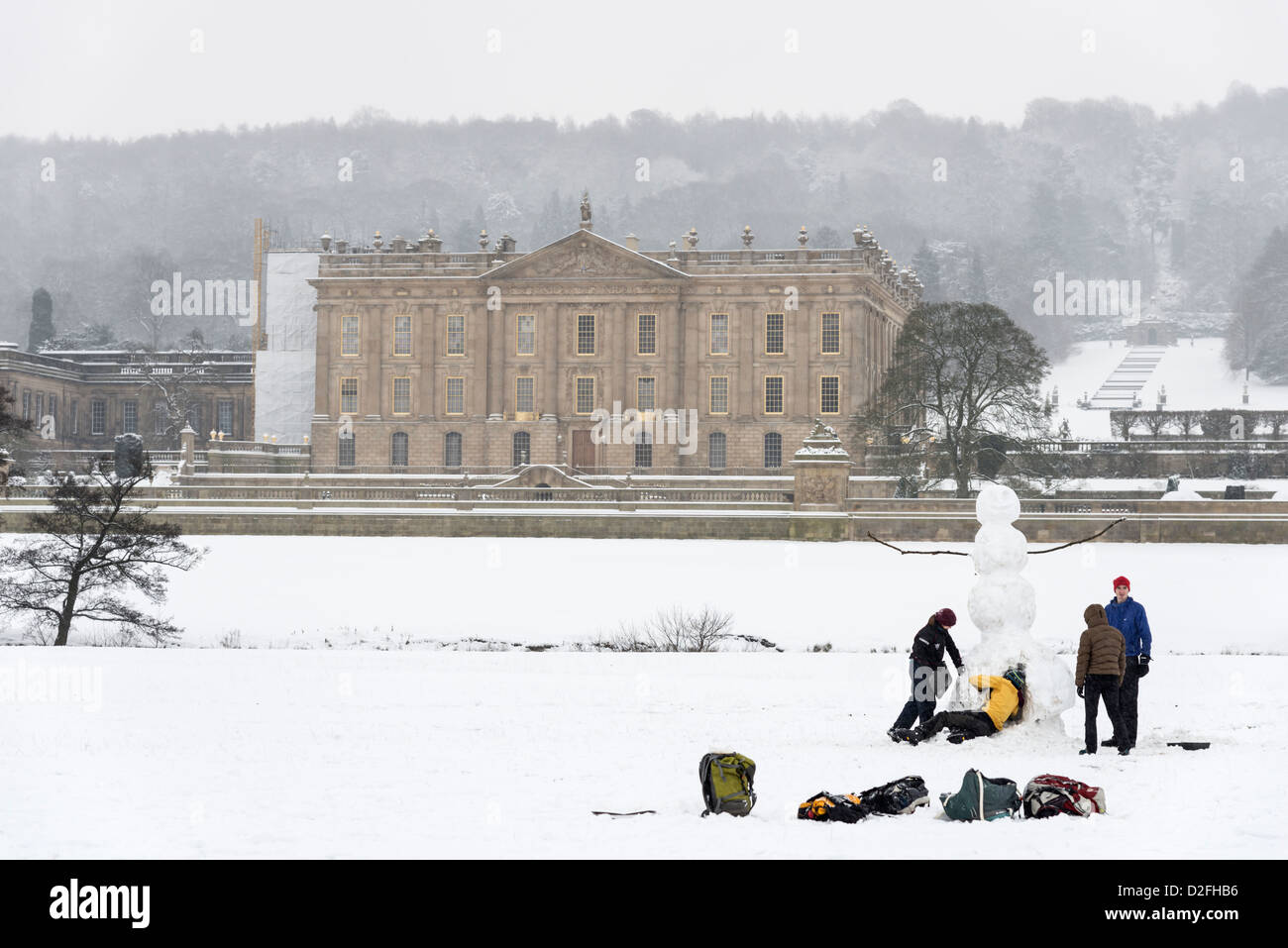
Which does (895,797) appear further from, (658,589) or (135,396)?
(135,396)

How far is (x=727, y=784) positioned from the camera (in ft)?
41.2

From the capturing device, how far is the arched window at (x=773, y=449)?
7200 cm

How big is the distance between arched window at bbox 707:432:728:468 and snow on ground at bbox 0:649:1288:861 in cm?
4978

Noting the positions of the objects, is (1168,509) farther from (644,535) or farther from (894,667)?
(894,667)

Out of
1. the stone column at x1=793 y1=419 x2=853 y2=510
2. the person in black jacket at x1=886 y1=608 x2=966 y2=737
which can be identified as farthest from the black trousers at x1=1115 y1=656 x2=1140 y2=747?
the stone column at x1=793 y1=419 x2=853 y2=510

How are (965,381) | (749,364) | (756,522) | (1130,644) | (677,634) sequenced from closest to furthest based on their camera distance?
1. (1130,644)
2. (677,634)
3. (756,522)
4. (965,381)
5. (749,364)

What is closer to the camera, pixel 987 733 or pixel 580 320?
pixel 987 733

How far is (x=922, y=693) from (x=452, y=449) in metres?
59.5

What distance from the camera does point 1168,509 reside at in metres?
46.2

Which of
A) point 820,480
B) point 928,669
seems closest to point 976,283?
point 820,480

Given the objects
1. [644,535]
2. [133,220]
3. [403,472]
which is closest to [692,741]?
[644,535]

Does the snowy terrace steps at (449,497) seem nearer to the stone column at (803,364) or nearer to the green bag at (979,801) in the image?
the stone column at (803,364)

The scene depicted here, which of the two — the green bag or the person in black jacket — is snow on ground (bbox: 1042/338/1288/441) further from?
the green bag

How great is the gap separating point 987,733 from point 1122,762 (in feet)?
4.27
